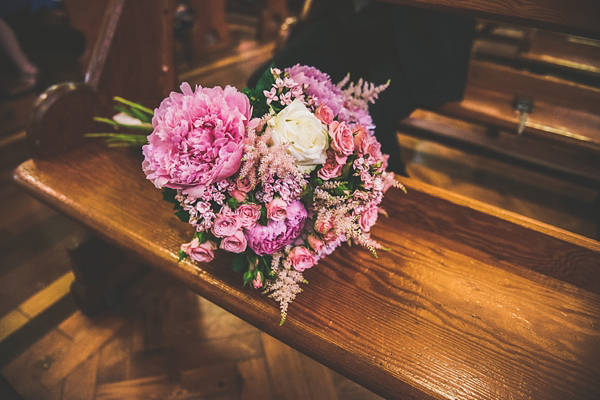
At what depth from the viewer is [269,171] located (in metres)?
0.71

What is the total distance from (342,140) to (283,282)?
1.14 feet

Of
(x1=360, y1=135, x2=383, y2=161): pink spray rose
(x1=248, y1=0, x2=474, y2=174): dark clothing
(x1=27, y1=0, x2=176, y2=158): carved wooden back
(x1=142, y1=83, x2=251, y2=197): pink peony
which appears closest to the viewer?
(x1=142, y1=83, x2=251, y2=197): pink peony

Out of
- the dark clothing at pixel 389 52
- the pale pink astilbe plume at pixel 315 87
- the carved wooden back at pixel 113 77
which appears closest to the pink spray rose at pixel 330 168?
the pale pink astilbe plume at pixel 315 87

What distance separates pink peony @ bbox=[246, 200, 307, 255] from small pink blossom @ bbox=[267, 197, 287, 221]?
0.08ft

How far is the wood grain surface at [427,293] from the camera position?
2.41 ft

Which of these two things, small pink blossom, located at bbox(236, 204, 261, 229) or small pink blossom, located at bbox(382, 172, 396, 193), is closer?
small pink blossom, located at bbox(236, 204, 261, 229)

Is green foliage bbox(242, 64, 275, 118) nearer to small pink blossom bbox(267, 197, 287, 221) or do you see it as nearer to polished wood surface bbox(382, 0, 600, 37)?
small pink blossom bbox(267, 197, 287, 221)

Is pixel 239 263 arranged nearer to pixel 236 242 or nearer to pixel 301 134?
pixel 236 242

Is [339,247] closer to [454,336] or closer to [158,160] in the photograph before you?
[454,336]

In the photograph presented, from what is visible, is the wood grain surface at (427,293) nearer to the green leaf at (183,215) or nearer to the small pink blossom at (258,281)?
the small pink blossom at (258,281)

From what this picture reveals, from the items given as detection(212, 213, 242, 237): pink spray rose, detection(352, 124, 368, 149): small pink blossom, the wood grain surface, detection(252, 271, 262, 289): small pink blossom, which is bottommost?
the wood grain surface

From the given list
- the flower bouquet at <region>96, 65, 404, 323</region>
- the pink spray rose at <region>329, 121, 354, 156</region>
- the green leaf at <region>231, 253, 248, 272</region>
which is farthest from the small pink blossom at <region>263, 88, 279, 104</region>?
the green leaf at <region>231, 253, 248, 272</region>

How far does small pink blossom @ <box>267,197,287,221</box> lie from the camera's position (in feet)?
2.39

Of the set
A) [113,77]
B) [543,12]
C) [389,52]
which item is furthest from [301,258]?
[389,52]
